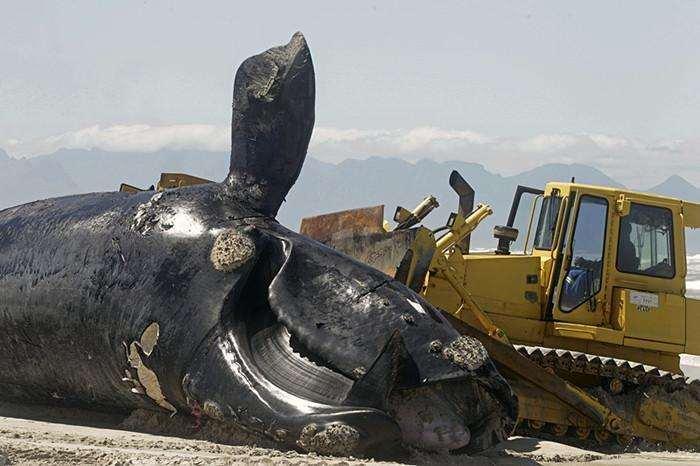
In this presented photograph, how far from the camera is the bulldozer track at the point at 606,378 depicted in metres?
11.4

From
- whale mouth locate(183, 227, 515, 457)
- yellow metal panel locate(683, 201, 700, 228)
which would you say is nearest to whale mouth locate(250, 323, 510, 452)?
whale mouth locate(183, 227, 515, 457)

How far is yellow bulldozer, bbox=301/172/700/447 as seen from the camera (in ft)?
37.2

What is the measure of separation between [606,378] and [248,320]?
6629 mm

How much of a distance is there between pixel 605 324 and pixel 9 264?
744cm

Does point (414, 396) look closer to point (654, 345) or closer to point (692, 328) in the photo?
point (654, 345)

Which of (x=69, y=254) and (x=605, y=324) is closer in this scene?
(x=69, y=254)

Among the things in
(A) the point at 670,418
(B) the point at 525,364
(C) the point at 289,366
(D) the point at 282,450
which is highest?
(C) the point at 289,366

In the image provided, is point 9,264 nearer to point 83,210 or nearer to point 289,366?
point 83,210

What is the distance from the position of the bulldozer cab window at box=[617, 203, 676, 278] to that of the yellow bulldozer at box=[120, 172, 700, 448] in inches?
0.5

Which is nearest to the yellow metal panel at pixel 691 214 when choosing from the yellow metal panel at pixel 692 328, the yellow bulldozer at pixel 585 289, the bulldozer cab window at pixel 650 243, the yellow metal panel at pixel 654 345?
the yellow bulldozer at pixel 585 289

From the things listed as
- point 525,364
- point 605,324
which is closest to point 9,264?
point 525,364

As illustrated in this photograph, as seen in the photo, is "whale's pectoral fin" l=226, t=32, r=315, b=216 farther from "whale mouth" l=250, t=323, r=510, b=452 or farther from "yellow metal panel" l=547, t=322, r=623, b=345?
"yellow metal panel" l=547, t=322, r=623, b=345

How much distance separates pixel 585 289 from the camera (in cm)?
1234

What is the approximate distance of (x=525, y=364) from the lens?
1073 cm
